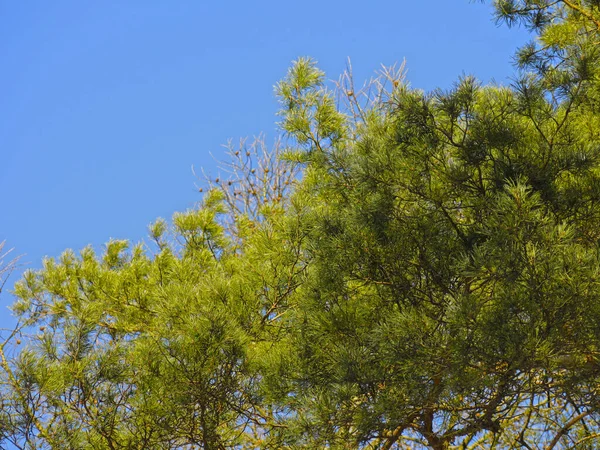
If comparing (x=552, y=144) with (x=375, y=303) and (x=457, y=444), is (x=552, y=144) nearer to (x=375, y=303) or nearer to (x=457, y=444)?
(x=375, y=303)

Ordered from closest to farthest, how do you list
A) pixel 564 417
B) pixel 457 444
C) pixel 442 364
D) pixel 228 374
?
pixel 442 364 → pixel 228 374 → pixel 564 417 → pixel 457 444

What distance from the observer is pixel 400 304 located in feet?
8.71

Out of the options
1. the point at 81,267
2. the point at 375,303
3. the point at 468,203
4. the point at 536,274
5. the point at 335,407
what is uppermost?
the point at 81,267

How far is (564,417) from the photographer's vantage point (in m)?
3.16

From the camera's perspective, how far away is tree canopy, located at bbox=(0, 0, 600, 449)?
220 centimetres

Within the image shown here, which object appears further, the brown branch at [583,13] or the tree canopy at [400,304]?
the brown branch at [583,13]

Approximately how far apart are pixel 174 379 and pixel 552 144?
1590 millimetres

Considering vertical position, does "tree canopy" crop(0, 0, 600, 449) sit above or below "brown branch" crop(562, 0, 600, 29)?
below

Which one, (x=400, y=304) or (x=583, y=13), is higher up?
(x=583, y=13)

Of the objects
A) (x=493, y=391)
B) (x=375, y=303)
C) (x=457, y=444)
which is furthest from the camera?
(x=457, y=444)

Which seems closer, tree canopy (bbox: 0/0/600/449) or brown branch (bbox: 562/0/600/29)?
tree canopy (bbox: 0/0/600/449)

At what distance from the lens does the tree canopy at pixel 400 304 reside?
220 cm

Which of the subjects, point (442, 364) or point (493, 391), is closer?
point (442, 364)

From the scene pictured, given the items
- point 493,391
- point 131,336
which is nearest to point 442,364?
point 493,391
